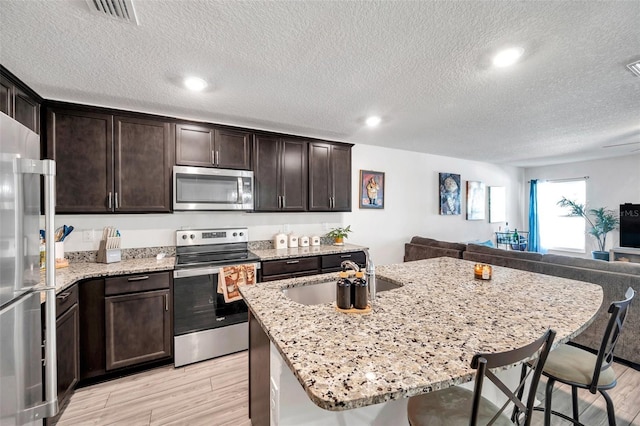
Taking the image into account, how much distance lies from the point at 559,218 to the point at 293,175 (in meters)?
6.48

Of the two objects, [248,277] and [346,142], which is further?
[346,142]

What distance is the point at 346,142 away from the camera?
13.2ft

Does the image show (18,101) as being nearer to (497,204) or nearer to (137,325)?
(137,325)

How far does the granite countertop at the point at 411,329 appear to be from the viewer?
0.81 metres

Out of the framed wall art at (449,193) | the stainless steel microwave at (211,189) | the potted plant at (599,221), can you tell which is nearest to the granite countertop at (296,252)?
the stainless steel microwave at (211,189)

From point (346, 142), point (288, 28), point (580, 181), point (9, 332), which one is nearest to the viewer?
point (9, 332)

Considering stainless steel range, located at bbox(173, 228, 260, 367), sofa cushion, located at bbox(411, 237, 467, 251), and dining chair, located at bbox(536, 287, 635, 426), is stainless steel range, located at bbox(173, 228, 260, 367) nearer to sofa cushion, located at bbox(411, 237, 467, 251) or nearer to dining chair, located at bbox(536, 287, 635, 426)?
dining chair, located at bbox(536, 287, 635, 426)

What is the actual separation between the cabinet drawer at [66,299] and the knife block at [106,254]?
18.8 inches

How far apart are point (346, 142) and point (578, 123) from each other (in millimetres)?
2764

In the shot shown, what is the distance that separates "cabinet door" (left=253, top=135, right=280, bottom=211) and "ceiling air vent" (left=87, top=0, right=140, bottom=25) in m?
1.86

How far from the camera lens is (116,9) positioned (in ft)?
4.48

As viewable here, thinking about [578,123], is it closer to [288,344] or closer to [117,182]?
[288,344]

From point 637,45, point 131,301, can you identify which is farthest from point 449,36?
point 131,301

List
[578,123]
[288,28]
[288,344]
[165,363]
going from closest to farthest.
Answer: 1. [288,344]
2. [288,28]
3. [165,363]
4. [578,123]
